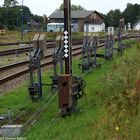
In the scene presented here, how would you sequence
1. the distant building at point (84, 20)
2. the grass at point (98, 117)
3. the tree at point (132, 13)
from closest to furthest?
the grass at point (98, 117) → the distant building at point (84, 20) → the tree at point (132, 13)

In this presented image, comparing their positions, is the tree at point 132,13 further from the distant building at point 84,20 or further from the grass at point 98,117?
the grass at point 98,117

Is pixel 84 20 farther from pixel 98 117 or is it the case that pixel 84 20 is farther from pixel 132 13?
pixel 98 117

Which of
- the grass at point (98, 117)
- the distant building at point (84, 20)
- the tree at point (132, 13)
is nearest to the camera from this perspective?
the grass at point (98, 117)

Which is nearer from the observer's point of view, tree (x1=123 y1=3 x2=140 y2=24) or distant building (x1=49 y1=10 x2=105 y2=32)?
distant building (x1=49 y1=10 x2=105 y2=32)

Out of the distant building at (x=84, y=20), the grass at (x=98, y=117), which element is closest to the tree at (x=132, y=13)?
the distant building at (x=84, y=20)

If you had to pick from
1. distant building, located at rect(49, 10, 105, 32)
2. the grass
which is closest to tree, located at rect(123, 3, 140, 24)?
distant building, located at rect(49, 10, 105, 32)

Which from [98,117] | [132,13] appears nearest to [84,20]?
[132,13]

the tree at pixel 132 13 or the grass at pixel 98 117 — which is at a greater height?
the tree at pixel 132 13

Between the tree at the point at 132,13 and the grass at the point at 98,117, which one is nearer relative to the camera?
the grass at the point at 98,117

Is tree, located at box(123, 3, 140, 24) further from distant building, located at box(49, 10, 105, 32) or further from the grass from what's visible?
the grass

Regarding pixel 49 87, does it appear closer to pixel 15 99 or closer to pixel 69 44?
pixel 15 99

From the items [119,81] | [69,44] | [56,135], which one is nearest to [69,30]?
[69,44]

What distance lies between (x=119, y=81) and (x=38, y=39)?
243 cm

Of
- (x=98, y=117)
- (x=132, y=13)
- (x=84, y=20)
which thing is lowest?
(x=98, y=117)
